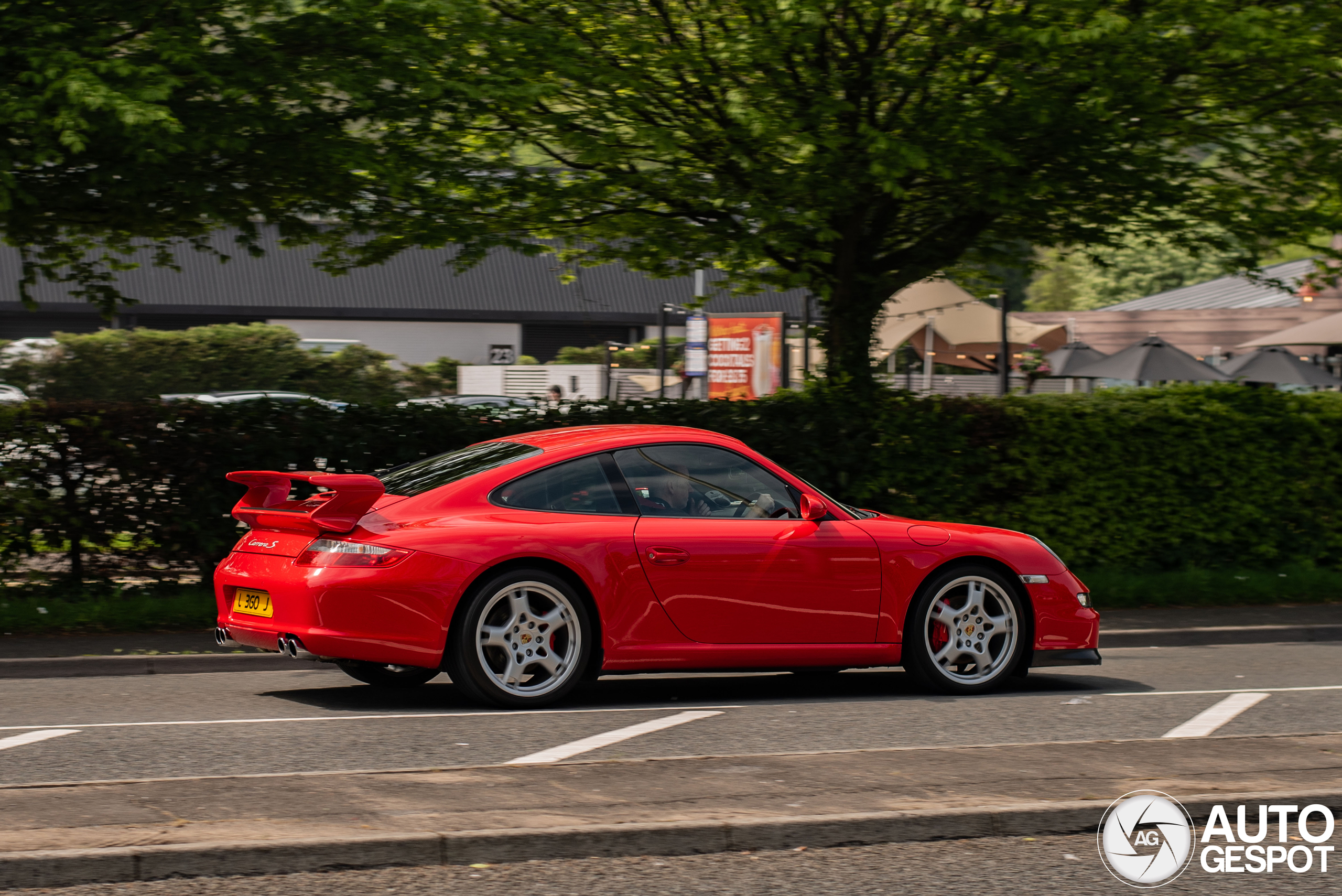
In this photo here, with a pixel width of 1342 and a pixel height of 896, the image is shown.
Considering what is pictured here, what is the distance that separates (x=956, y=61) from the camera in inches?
524

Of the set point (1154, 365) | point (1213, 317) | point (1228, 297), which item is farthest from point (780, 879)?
point (1228, 297)

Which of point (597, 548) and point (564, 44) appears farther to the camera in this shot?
point (564, 44)

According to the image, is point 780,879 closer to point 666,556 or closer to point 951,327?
point 666,556

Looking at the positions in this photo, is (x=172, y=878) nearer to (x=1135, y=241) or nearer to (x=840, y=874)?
(x=840, y=874)

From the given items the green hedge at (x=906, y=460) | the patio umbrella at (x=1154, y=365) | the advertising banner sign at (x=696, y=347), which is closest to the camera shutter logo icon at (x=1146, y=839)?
the green hedge at (x=906, y=460)

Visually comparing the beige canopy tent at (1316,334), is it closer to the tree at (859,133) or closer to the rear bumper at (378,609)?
the tree at (859,133)

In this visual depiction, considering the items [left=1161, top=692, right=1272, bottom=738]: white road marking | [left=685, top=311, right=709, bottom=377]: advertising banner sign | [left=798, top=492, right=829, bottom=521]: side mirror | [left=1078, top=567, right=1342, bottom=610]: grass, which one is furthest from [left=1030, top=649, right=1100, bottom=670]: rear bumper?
[left=685, top=311, right=709, bottom=377]: advertising banner sign

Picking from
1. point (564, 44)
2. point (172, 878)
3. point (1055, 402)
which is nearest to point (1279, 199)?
point (1055, 402)

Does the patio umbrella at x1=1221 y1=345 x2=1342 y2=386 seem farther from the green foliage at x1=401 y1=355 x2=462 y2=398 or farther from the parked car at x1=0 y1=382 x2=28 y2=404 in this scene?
the parked car at x1=0 y1=382 x2=28 y2=404

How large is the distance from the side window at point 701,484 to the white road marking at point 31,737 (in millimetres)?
3079

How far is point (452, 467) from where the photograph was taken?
812 cm

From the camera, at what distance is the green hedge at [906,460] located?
11.0m

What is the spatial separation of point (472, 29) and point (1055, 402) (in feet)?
20.8

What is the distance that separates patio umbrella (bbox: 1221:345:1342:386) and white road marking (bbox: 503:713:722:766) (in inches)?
778
